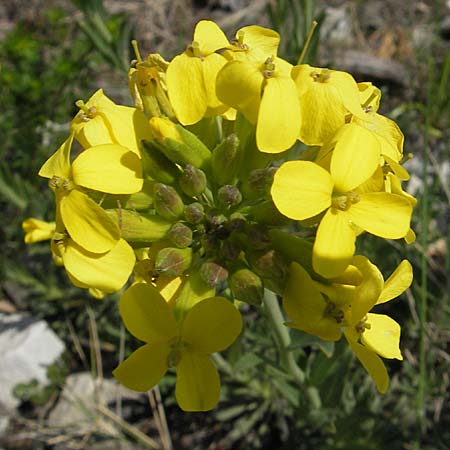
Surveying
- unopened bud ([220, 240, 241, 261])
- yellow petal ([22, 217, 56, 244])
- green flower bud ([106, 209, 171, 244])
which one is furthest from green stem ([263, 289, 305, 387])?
yellow petal ([22, 217, 56, 244])

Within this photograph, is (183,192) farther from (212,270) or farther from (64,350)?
(64,350)

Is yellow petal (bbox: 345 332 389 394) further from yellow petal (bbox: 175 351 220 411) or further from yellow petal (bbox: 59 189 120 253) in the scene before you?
yellow petal (bbox: 59 189 120 253)

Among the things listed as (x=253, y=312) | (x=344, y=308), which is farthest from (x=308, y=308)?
(x=253, y=312)

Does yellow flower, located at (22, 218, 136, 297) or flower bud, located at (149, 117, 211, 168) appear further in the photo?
flower bud, located at (149, 117, 211, 168)

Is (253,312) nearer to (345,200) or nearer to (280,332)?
(280,332)

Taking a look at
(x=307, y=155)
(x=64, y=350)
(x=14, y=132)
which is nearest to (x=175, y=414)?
(x=64, y=350)
